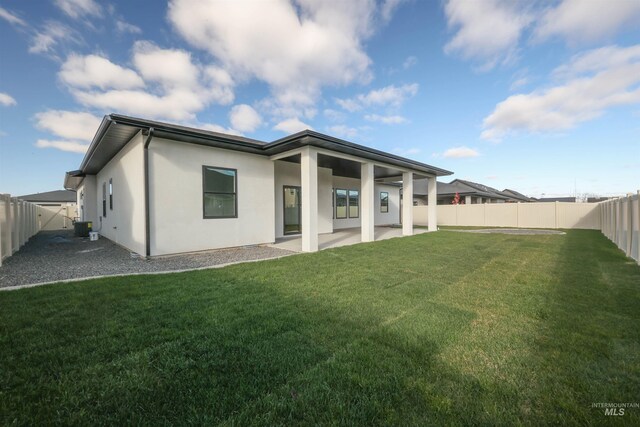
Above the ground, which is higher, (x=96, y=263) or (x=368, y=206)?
(x=368, y=206)

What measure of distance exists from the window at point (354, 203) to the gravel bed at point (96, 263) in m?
8.17

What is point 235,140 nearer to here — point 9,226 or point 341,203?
point 9,226

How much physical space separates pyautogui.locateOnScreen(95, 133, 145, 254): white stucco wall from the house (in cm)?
3

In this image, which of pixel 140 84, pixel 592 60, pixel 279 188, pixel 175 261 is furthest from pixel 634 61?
pixel 140 84

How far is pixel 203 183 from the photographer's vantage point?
7.66 meters

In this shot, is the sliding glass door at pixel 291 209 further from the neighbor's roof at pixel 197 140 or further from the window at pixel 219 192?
the window at pixel 219 192

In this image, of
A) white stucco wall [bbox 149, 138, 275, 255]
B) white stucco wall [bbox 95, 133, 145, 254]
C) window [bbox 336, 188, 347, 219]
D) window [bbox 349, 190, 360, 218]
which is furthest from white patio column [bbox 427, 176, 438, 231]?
white stucco wall [bbox 95, 133, 145, 254]

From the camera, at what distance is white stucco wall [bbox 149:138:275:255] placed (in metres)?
6.92

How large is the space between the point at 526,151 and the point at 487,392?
21391 mm

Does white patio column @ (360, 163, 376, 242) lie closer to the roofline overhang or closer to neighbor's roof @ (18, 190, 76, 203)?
the roofline overhang

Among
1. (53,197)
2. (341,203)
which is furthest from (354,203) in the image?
(53,197)

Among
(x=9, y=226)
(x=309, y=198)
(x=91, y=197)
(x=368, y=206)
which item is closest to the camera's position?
(x=9, y=226)

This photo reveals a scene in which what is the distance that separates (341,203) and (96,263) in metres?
11.2

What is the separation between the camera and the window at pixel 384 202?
18.9 m
